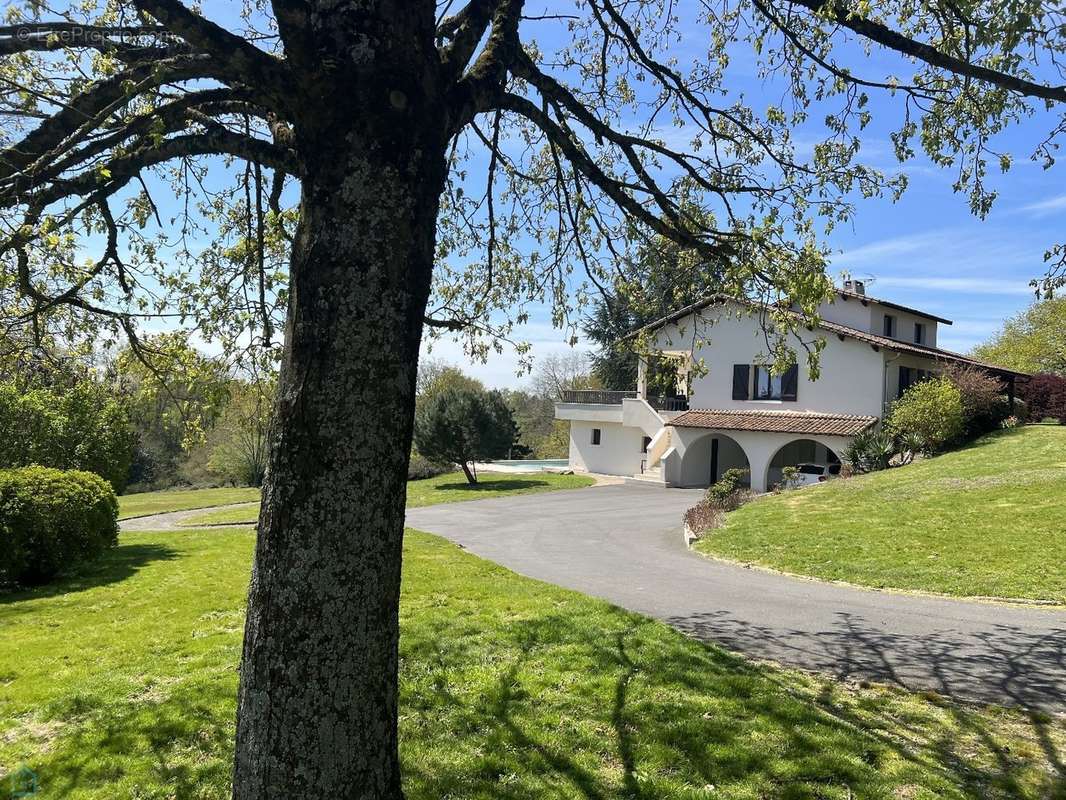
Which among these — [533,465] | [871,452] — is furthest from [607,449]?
[871,452]

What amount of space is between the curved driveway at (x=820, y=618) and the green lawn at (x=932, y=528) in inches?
39.9

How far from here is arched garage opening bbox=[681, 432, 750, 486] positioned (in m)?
32.5

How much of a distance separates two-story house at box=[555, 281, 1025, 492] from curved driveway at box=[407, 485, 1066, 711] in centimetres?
1062

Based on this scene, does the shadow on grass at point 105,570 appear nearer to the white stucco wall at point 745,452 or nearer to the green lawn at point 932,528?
the green lawn at point 932,528

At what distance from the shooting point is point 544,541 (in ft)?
57.8

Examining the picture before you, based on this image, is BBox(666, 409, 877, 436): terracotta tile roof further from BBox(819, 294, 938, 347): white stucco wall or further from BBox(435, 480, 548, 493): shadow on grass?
BBox(435, 480, 548, 493): shadow on grass

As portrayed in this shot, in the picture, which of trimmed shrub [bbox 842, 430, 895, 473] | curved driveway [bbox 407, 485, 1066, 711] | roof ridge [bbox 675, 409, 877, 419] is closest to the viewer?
curved driveway [bbox 407, 485, 1066, 711]

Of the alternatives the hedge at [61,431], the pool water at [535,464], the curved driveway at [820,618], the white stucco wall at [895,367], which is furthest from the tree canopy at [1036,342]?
the hedge at [61,431]

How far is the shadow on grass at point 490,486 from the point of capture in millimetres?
32062

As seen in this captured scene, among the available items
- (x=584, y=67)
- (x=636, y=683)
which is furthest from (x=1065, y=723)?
(x=584, y=67)

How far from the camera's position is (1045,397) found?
32562mm

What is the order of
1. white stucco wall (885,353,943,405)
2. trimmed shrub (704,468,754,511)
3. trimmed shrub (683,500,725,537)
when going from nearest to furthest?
trimmed shrub (683,500,725,537) → trimmed shrub (704,468,754,511) → white stucco wall (885,353,943,405)

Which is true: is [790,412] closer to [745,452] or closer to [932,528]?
[745,452]

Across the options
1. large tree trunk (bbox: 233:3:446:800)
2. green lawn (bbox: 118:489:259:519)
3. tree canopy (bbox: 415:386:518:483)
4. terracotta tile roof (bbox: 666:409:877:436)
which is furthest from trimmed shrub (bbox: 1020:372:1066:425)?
green lawn (bbox: 118:489:259:519)
